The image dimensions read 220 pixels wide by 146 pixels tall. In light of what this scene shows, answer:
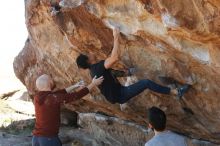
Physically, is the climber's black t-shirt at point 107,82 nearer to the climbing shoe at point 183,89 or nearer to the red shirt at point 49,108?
the red shirt at point 49,108

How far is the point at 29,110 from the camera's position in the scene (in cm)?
1536

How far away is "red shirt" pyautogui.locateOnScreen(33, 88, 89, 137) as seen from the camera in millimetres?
7516

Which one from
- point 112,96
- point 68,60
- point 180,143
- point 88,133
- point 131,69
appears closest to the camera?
point 180,143

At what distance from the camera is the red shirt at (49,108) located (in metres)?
7.52

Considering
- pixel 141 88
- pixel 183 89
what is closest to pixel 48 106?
pixel 141 88

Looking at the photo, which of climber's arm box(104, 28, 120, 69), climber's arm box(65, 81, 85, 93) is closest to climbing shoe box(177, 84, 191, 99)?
climber's arm box(104, 28, 120, 69)

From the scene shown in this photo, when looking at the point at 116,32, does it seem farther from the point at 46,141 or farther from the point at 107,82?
the point at 46,141

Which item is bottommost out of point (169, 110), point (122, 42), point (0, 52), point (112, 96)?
point (0, 52)

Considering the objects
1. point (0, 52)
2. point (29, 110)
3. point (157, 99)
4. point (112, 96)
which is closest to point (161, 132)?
point (112, 96)

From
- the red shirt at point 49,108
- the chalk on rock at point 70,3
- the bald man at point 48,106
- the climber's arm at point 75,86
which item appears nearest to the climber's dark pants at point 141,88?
the bald man at point 48,106

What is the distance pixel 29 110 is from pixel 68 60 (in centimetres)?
613

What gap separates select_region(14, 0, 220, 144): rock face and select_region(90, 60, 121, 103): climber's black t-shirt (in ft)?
1.91

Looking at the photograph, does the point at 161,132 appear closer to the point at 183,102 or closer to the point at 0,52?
the point at 183,102

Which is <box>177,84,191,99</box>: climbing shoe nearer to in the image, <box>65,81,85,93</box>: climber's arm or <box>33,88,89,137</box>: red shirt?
<box>33,88,89,137</box>: red shirt
